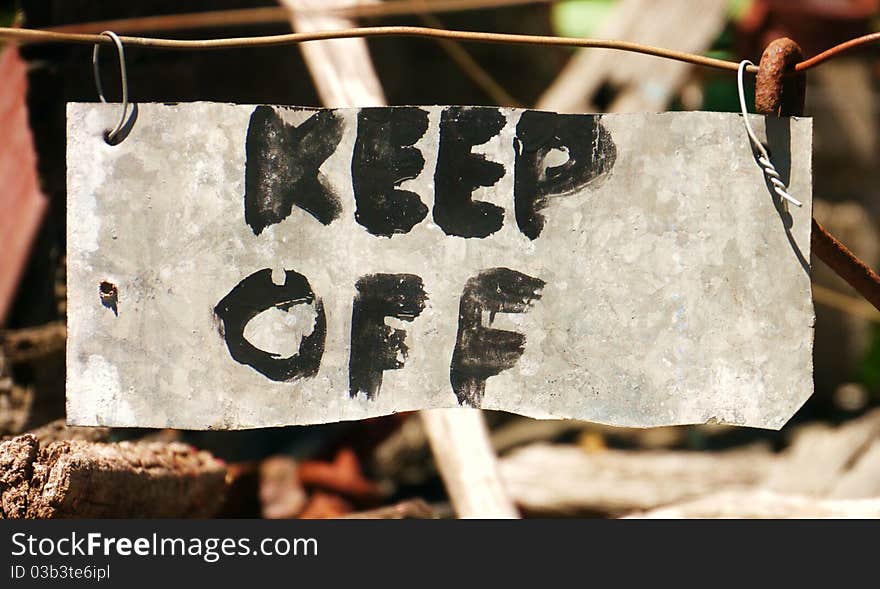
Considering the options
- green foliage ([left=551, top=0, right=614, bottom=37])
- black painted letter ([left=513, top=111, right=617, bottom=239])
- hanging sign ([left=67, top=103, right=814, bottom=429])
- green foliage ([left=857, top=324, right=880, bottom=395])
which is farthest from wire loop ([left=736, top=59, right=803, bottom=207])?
green foliage ([left=857, top=324, right=880, bottom=395])

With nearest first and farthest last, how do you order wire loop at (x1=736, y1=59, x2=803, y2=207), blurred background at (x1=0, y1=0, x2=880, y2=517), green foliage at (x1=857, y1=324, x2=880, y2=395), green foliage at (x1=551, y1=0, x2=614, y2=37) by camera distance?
wire loop at (x1=736, y1=59, x2=803, y2=207) → blurred background at (x1=0, y1=0, x2=880, y2=517) → green foliage at (x1=551, y1=0, x2=614, y2=37) → green foliage at (x1=857, y1=324, x2=880, y2=395)

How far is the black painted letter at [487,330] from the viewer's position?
3.55 ft

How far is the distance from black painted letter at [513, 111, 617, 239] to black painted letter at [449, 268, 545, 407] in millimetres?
67

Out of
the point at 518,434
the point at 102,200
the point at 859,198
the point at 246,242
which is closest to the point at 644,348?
the point at 246,242

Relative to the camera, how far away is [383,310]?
42.7 inches

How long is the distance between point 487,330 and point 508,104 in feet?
5.98

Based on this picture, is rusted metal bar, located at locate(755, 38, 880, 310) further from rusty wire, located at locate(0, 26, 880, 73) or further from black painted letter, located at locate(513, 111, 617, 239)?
black painted letter, located at locate(513, 111, 617, 239)

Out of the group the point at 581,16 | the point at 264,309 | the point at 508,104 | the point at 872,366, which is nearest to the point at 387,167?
the point at 264,309

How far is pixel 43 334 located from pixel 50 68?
1.83 feet

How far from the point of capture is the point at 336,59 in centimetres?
199

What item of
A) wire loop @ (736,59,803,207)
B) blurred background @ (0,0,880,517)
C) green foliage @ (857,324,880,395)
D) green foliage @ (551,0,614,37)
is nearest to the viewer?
wire loop @ (736,59,803,207)

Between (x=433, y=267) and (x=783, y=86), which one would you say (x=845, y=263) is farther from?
(x=433, y=267)

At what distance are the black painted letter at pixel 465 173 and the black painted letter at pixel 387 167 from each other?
0.08 ft

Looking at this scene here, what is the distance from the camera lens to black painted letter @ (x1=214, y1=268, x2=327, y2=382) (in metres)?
1.08
